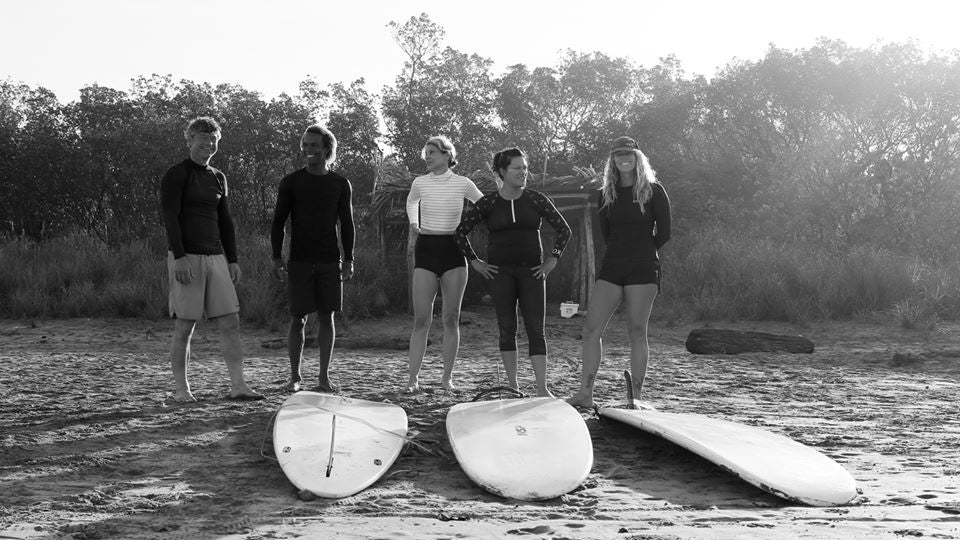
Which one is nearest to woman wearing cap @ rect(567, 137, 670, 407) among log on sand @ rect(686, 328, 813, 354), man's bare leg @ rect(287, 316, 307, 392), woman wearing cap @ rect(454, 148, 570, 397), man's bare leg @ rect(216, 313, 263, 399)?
woman wearing cap @ rect(454, 148, 570, 397)

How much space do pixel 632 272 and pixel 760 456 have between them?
129 centimetres

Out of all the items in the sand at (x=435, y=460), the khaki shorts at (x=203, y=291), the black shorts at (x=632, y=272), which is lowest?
the sand at (x=435, y=460)

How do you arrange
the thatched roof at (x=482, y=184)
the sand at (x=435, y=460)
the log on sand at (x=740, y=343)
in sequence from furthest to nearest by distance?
the thatched roof at (x=482, y=184) → the log on sand at (x=740, y=343) → the sand at (x=435, y=460)

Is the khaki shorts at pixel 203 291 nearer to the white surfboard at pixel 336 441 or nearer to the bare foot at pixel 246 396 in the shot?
the bare foot at pixel 246 396

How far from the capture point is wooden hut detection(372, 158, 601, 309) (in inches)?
537

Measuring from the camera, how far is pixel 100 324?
1172 cm

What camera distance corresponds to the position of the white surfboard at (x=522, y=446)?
3.76 meters

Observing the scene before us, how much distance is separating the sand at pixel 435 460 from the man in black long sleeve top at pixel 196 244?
20.6 inches

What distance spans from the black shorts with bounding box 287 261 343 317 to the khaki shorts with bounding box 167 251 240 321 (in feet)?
1.19

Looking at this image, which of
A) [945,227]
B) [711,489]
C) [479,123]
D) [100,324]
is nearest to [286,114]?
[479,123]

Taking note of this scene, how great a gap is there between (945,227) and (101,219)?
1609 cm

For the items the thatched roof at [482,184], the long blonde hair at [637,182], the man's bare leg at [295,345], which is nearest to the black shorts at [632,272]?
the long blonde hair at [637,182]

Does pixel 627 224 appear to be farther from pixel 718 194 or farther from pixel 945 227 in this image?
pixel 718 194

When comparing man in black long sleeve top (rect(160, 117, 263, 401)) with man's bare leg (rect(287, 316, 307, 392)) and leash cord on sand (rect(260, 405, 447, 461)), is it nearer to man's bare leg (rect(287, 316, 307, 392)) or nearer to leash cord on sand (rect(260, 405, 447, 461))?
man's bare leg (rect(287, 316, 307, 392))
